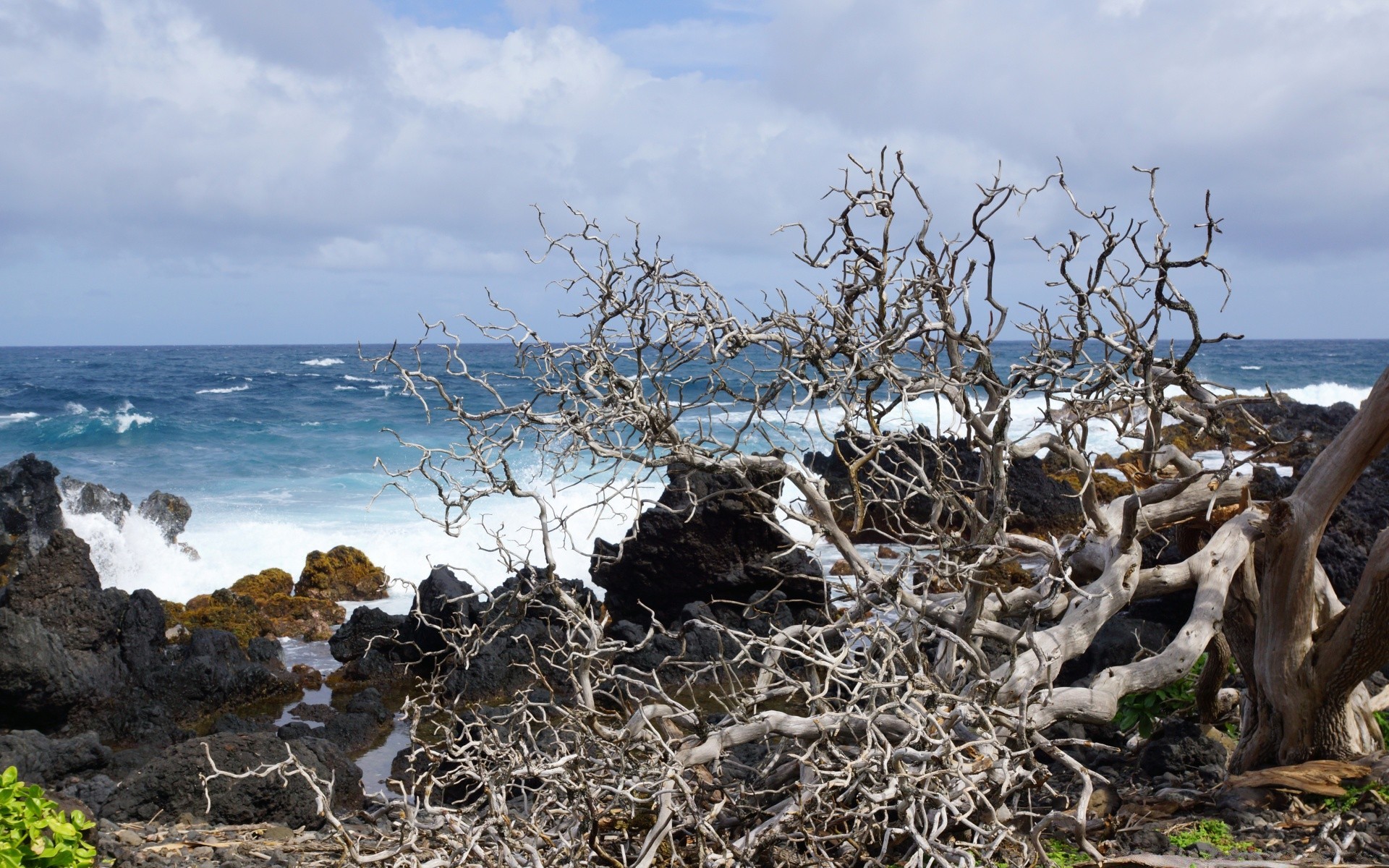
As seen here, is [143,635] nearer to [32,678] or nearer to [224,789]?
[32,678]

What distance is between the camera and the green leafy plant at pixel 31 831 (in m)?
3.90

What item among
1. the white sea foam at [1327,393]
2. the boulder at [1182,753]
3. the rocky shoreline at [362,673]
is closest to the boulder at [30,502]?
the rocky shoreline at [362,673]

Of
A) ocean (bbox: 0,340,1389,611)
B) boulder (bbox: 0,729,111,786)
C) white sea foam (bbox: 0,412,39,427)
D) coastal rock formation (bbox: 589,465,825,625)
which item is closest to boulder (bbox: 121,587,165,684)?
boulder (bbox: 0,729,111,786)

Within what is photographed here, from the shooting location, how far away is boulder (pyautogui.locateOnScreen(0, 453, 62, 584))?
1510 centimetres

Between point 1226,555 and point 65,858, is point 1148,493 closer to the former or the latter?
point 1226,555

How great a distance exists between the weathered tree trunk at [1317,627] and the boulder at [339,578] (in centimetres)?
1153

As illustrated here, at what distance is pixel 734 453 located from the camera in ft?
15.5

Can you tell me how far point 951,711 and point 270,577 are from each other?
501 inches

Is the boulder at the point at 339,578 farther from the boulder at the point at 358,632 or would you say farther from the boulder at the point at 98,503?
the boulder at the point at 98,503

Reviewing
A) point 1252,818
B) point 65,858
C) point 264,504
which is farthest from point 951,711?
point 264,504

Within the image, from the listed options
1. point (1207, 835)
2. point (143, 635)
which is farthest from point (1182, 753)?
point (143, 635)

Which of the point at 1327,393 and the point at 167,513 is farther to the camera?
the point at 1327,393

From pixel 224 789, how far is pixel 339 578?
865 cm

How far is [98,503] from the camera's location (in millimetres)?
17938
